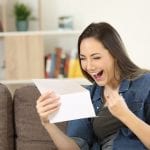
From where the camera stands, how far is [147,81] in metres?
1.58

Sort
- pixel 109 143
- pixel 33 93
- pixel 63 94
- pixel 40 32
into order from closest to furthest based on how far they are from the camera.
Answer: pixel 63 94 < pixel 109 143 < pixel 33 93 < pixel 40 32

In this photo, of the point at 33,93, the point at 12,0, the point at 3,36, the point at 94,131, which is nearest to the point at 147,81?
the point at 94,131

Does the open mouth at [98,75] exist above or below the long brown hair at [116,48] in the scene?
below

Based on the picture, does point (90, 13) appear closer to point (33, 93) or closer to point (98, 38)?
point (33, 93)

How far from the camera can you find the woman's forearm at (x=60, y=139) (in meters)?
1.66

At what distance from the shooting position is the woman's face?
1588 mm

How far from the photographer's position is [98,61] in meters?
1.59

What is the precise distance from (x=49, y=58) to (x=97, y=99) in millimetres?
1498

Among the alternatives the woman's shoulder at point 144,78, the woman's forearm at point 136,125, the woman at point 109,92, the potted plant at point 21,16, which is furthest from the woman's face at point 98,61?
the potted plant at point 21,16

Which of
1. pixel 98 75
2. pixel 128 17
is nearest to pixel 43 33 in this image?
pixel 128 17

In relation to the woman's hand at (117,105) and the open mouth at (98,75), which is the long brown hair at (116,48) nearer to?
the open mouth at (98,75)

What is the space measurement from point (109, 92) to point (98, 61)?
0.49 ft

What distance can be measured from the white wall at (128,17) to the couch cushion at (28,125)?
4.51 feet

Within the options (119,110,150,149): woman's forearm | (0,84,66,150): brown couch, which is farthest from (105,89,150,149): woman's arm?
(0,84,66,150): brown couch
